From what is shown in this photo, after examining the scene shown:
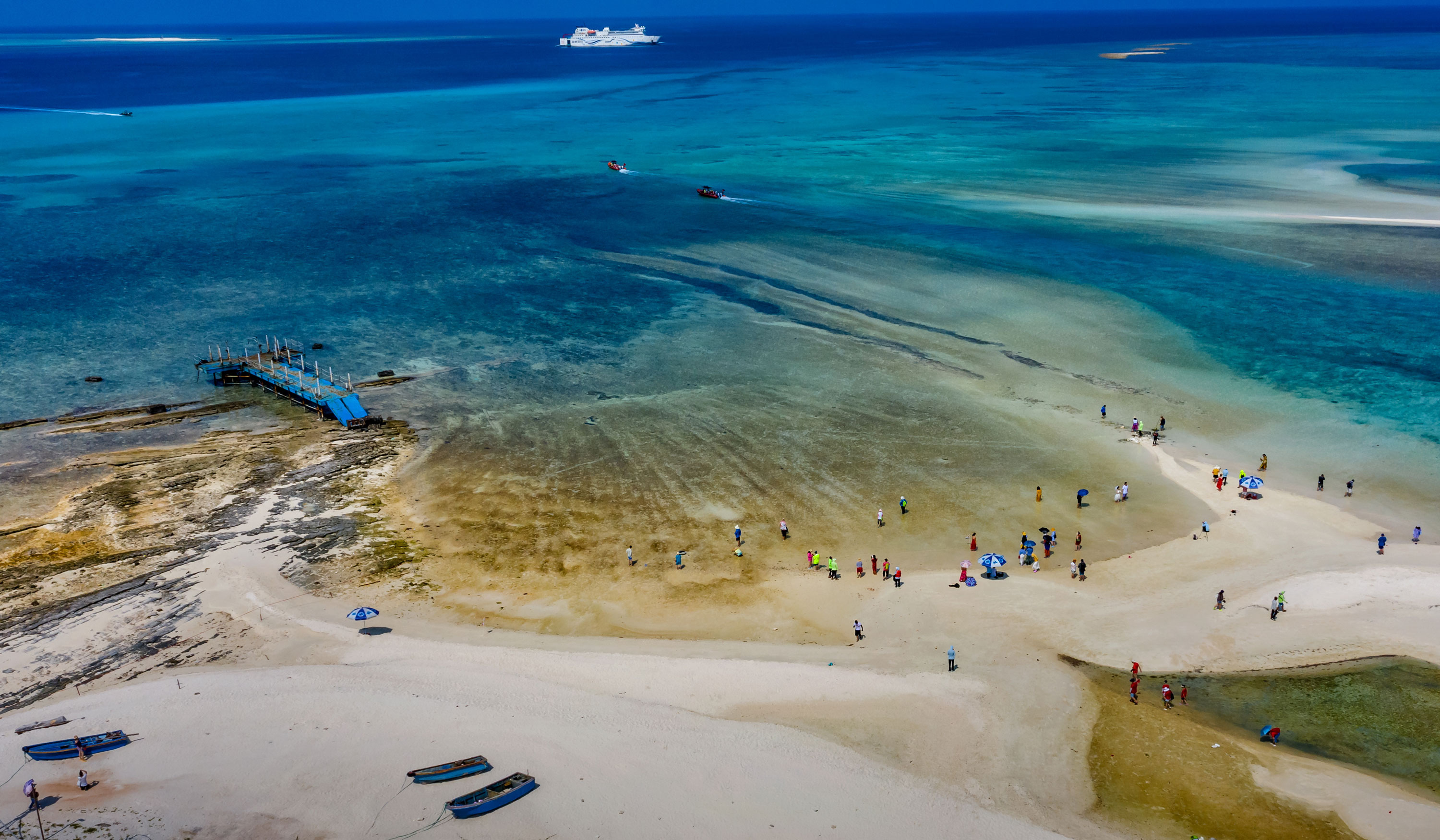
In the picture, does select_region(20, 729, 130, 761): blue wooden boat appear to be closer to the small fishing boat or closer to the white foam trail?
the small fishing boat

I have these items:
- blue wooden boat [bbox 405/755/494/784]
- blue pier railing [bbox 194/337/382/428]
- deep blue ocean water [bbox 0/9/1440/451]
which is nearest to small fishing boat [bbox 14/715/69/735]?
blue wooden boat [bbox 405/755/494/784]

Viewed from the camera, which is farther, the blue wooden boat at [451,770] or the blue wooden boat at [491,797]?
the blue wooden boat at [451,770]

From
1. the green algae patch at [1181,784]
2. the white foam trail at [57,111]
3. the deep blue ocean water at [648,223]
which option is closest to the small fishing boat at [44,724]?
the green algae patch at [1181,784]

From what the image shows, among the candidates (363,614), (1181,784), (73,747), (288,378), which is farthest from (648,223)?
(1181,784)

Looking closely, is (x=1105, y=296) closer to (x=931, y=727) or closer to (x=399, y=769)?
(x=931, y=727)

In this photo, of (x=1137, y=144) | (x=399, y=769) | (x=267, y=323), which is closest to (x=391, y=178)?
(x=267, y=323)

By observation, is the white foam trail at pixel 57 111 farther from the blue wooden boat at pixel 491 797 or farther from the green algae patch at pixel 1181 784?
the green algae patch at pixel 1181 784

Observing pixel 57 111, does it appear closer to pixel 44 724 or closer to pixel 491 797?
pixel 44 724
